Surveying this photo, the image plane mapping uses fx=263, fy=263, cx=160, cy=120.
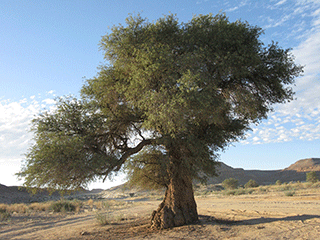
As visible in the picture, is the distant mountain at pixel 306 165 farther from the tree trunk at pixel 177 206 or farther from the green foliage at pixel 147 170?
the green foliage at pixel 147 170

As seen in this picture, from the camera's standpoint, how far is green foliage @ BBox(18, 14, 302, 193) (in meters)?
10.0

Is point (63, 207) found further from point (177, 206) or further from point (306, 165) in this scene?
point (306, 165)

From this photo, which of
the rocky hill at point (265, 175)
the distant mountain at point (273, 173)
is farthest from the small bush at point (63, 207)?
the distant mountain at point (273, 173)

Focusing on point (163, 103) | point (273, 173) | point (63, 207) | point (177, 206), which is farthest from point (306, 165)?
point (163, 103)

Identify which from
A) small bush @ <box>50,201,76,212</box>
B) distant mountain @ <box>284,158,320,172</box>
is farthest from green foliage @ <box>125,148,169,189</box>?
→ distant mountain @ <box>284,158,320,172</box>

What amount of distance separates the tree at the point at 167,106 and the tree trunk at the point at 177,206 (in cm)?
5

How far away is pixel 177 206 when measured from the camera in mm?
12227

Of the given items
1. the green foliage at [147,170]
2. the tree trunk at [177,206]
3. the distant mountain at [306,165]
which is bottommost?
the tree trunk at [177,206]

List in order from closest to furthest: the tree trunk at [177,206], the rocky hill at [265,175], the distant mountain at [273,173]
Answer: the tree trunk at [177,206] → the rocky hill at [265,175] → the distant mountain at [273,173]

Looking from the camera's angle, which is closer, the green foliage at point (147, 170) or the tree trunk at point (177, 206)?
the tree trunk at point (177, 206)

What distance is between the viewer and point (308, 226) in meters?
10.5

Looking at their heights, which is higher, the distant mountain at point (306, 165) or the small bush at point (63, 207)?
the distant mountain at point (306, 165)

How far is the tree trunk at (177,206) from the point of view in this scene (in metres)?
11.9

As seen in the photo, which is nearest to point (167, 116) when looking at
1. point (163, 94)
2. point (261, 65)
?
point (163, 94)
